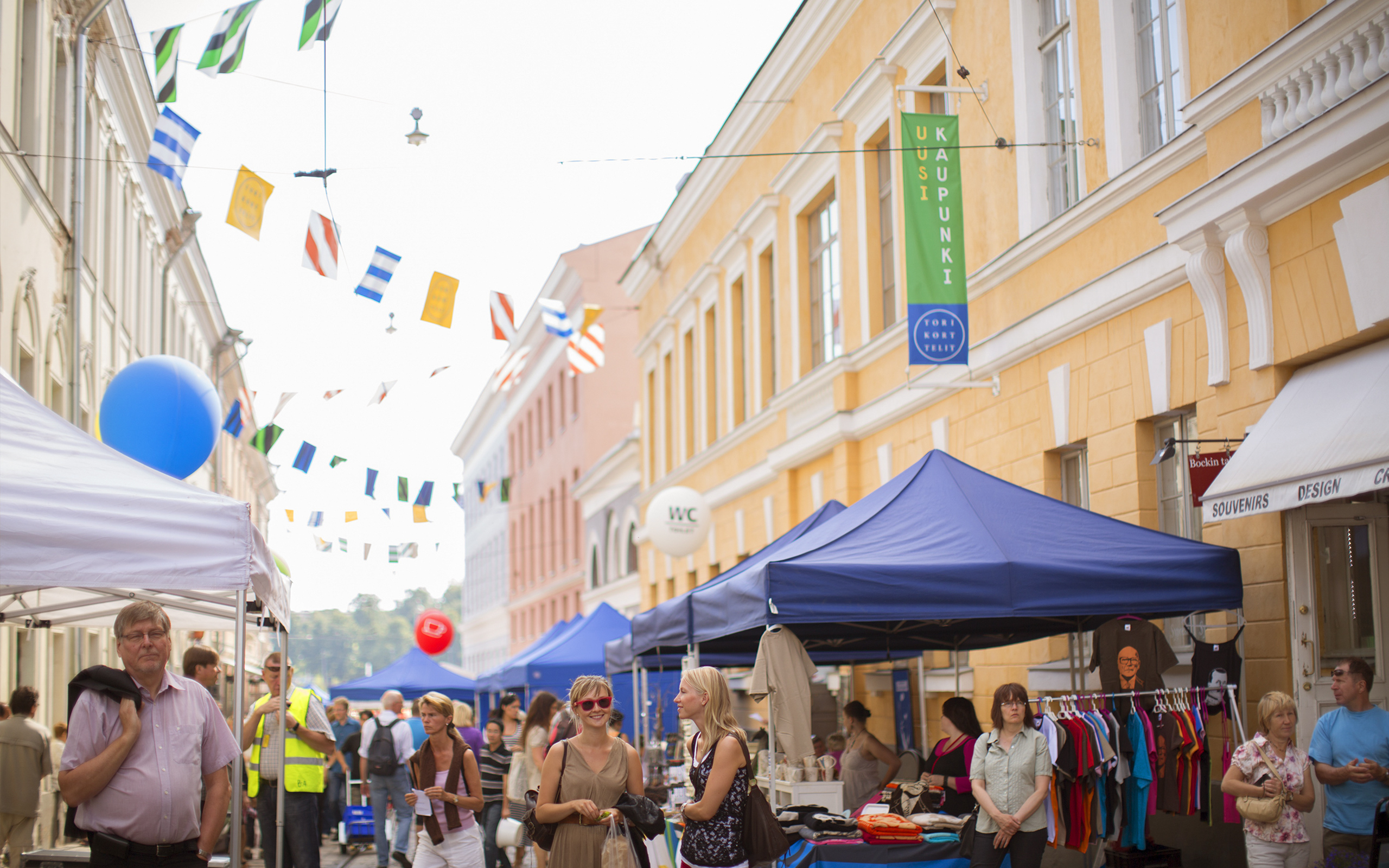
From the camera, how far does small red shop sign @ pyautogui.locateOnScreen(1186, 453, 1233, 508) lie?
856 centimetres

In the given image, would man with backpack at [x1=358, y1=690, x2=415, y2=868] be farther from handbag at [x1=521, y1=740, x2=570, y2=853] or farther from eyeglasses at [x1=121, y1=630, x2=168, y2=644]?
eyeglasses at [x1=121, y1=630, x2=168, y2=644]

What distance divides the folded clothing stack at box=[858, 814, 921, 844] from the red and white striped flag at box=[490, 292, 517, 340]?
27.1ft

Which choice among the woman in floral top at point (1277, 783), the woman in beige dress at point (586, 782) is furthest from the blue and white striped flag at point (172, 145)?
the woman in floral top at point (1277, 783)

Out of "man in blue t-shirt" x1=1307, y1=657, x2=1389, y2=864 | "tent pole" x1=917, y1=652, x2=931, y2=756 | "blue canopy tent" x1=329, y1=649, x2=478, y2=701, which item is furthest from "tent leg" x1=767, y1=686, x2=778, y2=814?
"blue canopy tent" x1=329, y1=649, x2=478, y2=701

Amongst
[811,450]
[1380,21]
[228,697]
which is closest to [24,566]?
[1380,21]

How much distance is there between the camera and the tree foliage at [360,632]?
158875 mm

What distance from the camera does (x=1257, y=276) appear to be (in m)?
8.51

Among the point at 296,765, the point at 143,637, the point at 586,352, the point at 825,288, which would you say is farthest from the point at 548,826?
the point at 586,352

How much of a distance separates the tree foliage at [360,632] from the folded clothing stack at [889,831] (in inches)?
5818

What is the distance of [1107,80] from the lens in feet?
34.7

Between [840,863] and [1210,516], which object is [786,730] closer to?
[840,863]

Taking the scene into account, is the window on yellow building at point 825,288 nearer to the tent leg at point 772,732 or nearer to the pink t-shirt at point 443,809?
the tent leg at point 772,732

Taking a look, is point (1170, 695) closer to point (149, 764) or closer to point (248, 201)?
point (149, 764)

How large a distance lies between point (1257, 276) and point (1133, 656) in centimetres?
255
